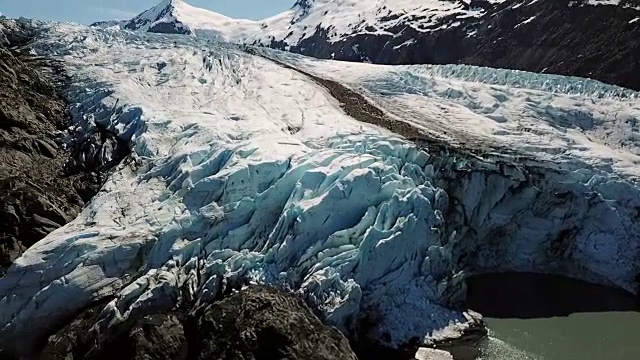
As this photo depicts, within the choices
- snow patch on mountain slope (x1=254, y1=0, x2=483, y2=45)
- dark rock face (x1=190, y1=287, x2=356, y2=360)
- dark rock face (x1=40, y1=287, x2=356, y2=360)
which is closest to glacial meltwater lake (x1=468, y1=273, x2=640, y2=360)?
dark rock face (x1=190, y1=287, x2=356, y2=360)

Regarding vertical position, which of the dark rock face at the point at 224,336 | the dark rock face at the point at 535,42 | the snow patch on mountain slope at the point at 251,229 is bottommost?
the dark rock face at the point at 224,336

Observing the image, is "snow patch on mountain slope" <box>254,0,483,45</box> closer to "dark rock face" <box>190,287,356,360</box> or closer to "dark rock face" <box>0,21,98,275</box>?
"dark rock face" <box>0,21,98,275</box>

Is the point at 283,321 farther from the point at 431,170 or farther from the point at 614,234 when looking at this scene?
the point at 614,234

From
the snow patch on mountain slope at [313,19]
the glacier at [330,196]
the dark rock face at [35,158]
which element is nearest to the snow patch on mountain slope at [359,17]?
the snow patch on mountain slope at [313,19]

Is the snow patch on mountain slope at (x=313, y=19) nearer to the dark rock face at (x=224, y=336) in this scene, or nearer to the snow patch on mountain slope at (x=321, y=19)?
the snow patch on mountain slope at (x=321, y=19)

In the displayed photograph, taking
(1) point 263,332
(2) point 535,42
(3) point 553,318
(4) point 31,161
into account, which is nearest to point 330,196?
(1) point 263,332

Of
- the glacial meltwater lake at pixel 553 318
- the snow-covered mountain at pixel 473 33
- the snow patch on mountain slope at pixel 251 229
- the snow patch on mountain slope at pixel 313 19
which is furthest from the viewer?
the snow patch on mountain slope at pixel 313 19

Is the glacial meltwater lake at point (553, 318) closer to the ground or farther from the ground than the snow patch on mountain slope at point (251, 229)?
closer to the ground
